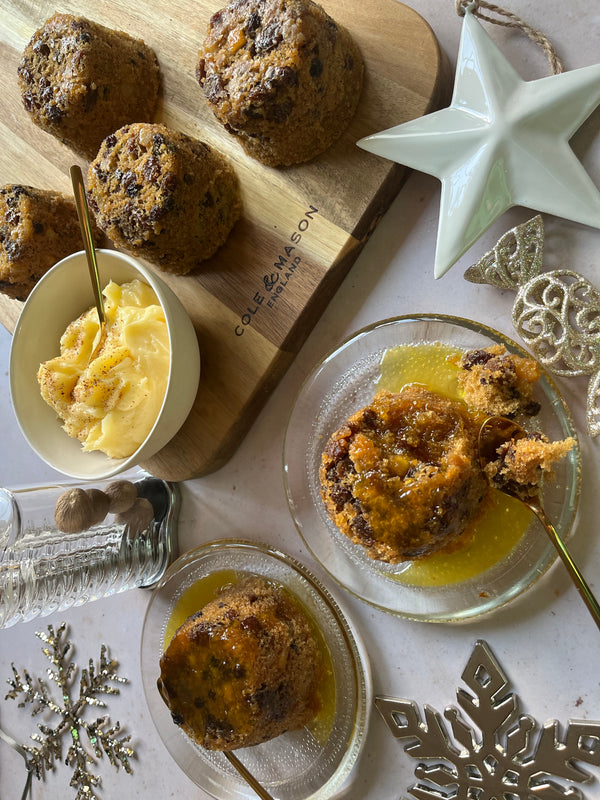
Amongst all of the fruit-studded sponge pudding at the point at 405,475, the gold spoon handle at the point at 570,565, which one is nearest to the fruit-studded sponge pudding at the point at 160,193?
the fruit-studded sponge pudding at the point at 405,475

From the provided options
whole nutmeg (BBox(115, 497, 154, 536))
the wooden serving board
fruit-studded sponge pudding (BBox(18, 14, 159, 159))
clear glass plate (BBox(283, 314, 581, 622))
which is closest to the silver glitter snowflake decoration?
whole nutmeg (BBox(115, 497, 154, 536))

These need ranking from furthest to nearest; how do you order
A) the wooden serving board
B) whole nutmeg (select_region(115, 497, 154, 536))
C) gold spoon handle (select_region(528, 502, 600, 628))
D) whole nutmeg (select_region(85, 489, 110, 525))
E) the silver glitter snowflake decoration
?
the silver glitter snowflake decoration, whole nutmeg (select_region(115, 497, 154, 536)), whole nutmeg (select_region(85, 489, 110, 525)), the wooden serving board, gold spoon handle (select_region(528, 502, 600, 628))

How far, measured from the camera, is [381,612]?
141 cm

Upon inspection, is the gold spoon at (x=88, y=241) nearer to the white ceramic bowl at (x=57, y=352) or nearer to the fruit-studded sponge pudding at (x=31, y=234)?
the white ceramic bowl at (x=57, y=352)

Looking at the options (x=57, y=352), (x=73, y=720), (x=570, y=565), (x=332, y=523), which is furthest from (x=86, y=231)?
(x=73, y=720)

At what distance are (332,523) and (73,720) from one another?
36.2 inches

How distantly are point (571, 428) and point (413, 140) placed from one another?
584 mm

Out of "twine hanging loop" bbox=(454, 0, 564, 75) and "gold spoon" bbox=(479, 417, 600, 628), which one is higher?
"twine hanging loop" bbox=(454, 0, 564, 75)

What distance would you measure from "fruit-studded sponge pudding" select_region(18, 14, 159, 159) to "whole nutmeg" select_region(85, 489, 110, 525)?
75 centimetres

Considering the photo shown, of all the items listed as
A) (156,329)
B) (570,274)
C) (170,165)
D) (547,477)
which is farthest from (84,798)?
(570,274)

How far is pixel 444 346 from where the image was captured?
1331 mm

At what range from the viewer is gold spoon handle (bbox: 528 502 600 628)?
112cm

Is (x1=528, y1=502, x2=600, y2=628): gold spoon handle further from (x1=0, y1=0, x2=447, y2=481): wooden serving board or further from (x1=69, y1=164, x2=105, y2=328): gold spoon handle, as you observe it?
(x1=69, y1=164, x2=105, y2=328): gold spoon handle

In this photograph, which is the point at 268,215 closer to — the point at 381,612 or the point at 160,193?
the point at 160,193
